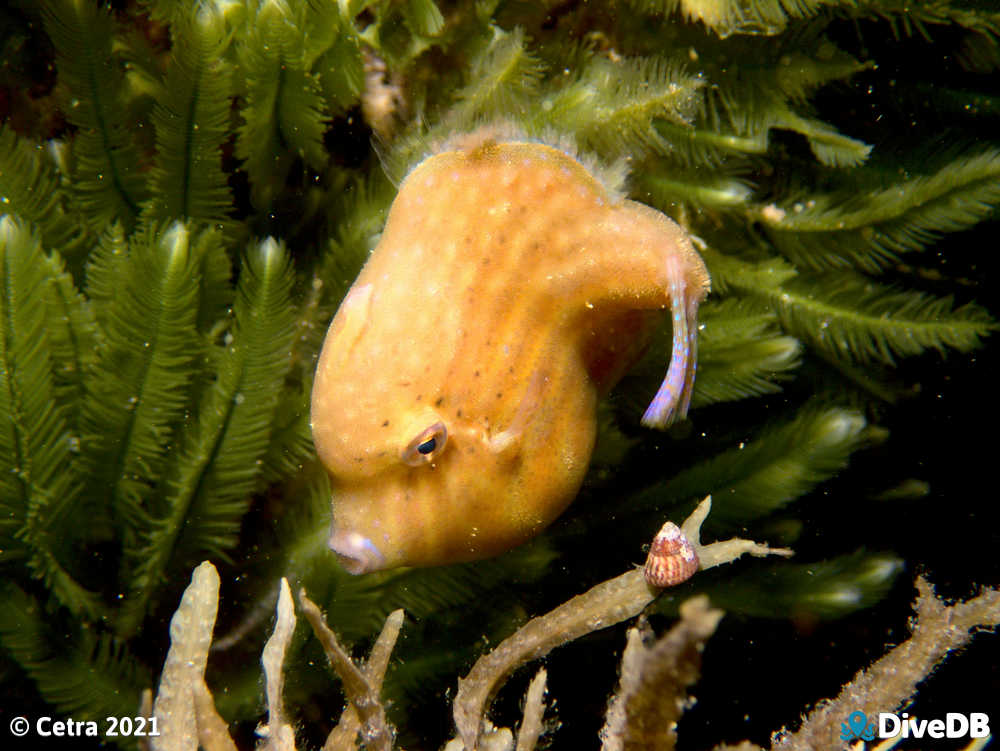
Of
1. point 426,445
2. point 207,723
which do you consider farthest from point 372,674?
point 426,445

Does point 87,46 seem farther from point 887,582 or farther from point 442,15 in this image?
point 887,582

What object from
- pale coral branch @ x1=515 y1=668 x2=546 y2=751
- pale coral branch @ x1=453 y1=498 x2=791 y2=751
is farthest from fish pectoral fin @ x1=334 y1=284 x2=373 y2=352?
pale coral branch @ x1=515 y1=668 x2=546 y2=751

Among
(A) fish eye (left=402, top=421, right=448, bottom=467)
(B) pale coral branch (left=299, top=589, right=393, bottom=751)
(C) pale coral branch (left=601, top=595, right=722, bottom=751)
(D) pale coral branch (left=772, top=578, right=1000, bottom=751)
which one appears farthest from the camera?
(D) pale coral branch (left=772, top=578, right=1000, bottom=751)

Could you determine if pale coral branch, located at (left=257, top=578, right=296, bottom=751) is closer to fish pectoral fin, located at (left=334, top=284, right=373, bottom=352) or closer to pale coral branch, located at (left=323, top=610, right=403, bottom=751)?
pale coral branch, located at (left=323, top=610, right=403, bottom=751)

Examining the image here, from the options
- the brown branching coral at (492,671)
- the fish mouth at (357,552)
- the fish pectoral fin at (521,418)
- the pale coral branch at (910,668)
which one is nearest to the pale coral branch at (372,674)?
→ the brown branching coral at (492,671)

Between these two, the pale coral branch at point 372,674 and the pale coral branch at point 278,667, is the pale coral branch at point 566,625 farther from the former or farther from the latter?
the pale coral branch at point 278,667

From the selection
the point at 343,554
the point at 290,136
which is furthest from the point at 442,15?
the point at 343,554
